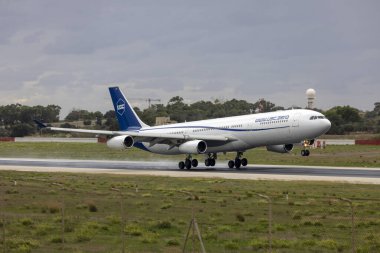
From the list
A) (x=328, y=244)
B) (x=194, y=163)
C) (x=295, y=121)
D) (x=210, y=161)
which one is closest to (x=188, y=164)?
(x=194, y=163)

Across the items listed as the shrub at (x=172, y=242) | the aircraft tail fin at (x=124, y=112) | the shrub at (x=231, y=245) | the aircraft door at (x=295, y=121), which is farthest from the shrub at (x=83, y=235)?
the aircraft tail fin at (x=124, y=112)

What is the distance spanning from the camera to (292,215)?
2616 centimetres

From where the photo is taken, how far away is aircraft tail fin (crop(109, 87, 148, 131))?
71.8 meters

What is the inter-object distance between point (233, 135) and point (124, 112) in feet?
53.2

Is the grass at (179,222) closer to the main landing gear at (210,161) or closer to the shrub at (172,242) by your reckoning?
the shrub at (172,242)

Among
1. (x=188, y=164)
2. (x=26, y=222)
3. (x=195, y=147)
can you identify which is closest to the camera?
(x=26, y=222)

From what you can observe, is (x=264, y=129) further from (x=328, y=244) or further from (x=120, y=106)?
(x=328, y=244)

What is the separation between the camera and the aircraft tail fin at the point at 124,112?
2827 inches

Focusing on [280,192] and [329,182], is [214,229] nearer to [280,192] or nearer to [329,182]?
[280,192]

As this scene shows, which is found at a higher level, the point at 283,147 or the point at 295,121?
the point at 295,121

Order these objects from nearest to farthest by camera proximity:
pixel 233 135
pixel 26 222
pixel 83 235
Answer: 1. pixel 83 235
2. pixel 26 222
3. pixel 233 135

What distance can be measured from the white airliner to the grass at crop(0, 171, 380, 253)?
65.0 feet

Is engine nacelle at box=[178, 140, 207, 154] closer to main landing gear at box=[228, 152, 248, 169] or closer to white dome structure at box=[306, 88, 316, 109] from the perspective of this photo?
main landing gear at box=[228, 152, 248, 169]

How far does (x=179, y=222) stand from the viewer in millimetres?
24562
